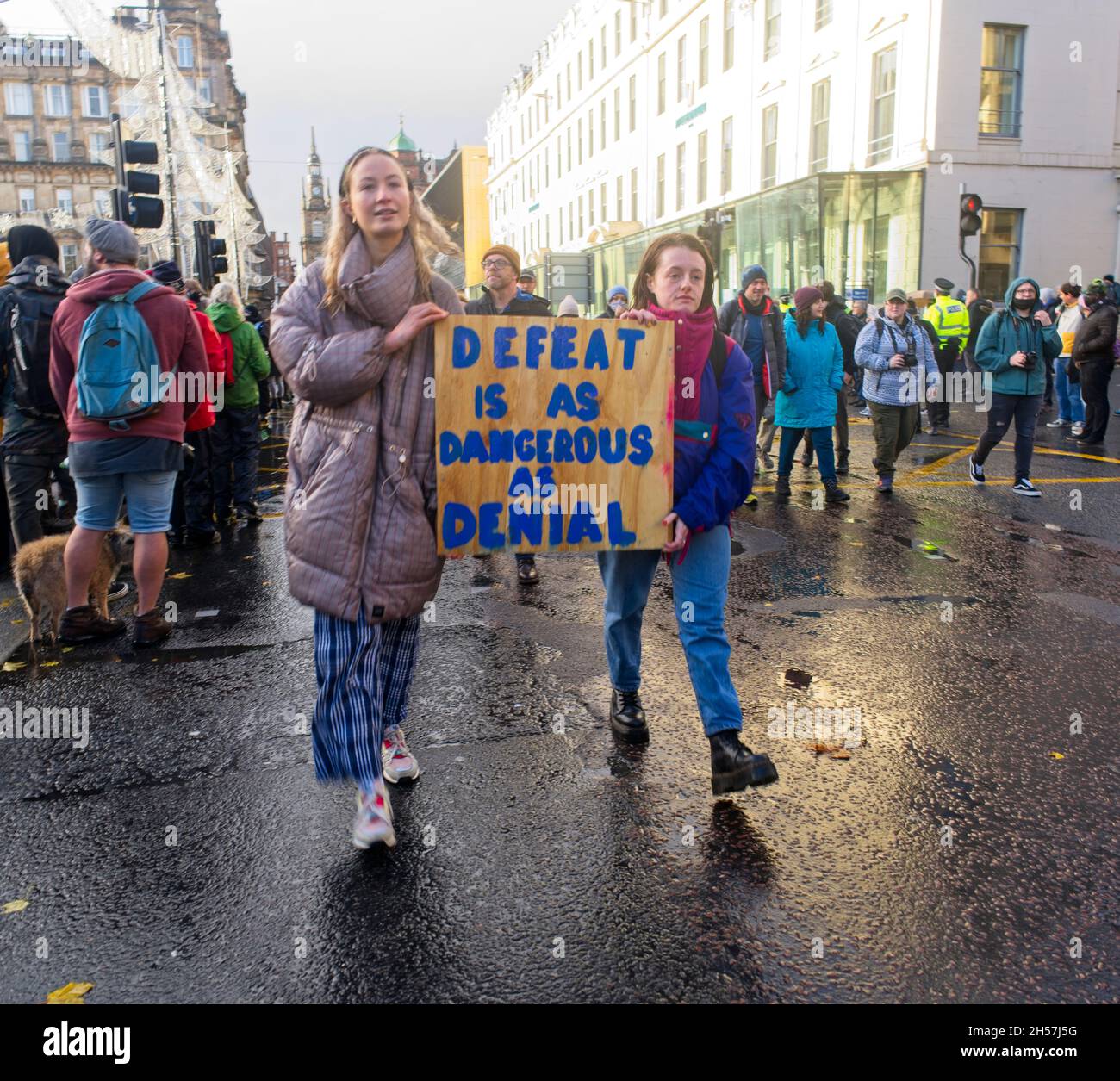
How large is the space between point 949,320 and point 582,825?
47.5ft

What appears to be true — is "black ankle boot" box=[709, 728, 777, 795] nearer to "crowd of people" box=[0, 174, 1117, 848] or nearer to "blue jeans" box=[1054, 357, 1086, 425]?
"crowd of people" box=[0, 174, 1117, 848]

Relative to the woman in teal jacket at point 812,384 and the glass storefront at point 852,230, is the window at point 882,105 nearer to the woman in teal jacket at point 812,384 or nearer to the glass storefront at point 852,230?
the glass storefront at point 852,230

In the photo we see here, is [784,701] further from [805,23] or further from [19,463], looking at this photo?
[805,23]

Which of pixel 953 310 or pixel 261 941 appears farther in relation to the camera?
pixel 953 310

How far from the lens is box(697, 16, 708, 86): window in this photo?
109ft

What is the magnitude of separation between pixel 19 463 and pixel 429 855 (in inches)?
182

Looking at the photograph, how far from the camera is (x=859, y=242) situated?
908 inches

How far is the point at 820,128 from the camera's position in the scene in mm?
25969

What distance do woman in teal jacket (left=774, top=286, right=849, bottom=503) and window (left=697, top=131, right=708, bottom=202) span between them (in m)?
26.2

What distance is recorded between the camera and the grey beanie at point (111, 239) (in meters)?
5.42

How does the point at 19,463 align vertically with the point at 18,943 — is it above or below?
above

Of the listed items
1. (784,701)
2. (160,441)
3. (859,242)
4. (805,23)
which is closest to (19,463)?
(160,441)

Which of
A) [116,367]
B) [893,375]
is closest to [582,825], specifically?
[116,367]

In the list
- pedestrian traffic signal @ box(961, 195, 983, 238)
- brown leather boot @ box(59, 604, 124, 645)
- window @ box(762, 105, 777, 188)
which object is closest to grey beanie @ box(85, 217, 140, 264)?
brown leather boot @ box(59, 604, 124, 645)
